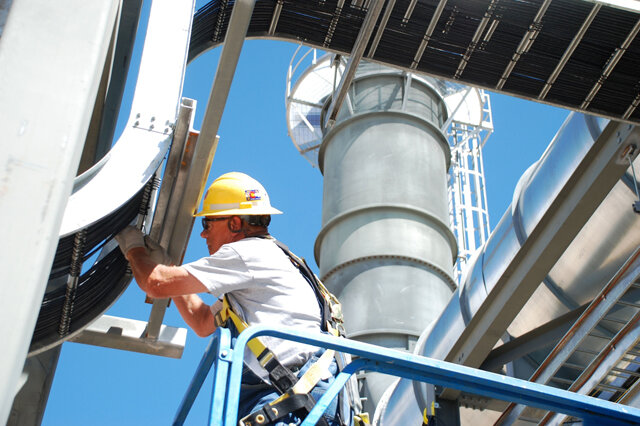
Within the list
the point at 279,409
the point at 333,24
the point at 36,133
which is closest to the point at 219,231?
the point at 279,409

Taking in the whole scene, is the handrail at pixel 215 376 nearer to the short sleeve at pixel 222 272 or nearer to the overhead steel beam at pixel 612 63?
the short sleeve at pixel 222 272

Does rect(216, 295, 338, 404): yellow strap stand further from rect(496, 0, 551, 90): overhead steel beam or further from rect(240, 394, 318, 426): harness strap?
rect(496, 0, 551, 90): overhead steel beam

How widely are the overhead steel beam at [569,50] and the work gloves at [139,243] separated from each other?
3655 millimetres

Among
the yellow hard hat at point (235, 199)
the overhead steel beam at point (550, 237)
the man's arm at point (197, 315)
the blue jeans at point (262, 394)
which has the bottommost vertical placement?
the blue jeans at point (262, 394)

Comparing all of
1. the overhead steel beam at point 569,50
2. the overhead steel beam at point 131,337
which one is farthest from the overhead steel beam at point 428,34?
the overhead steel beam at point 131,337

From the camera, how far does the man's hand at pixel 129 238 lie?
14.7 feet

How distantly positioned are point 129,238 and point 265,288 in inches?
37.3

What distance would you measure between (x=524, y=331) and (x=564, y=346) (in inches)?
76.1

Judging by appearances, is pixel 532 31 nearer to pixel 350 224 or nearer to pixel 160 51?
pixel 160 51

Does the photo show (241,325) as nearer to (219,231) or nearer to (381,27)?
(219,231)

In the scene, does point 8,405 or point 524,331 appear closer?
point 8,405

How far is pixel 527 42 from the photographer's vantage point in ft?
20.2

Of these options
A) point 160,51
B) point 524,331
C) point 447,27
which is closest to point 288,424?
point 160,51

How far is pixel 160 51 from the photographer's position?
Result: 4.25 m
